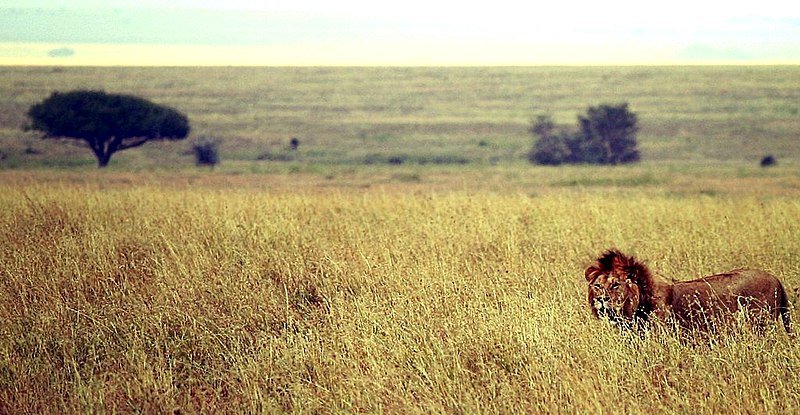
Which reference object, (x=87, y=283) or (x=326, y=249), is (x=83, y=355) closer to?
(x=87, y=283)

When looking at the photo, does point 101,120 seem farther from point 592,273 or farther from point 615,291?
point 615,291

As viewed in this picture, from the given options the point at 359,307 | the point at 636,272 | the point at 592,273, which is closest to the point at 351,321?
the point at 359,307

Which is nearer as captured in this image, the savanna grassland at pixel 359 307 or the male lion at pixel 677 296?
the savanna grassland at pixel 359 307

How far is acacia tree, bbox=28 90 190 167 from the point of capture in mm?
47688

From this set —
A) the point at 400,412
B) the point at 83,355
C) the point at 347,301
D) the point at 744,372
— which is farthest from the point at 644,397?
the point at 83,355

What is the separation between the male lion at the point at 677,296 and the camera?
5738 mm

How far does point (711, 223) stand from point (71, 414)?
8.21 metres

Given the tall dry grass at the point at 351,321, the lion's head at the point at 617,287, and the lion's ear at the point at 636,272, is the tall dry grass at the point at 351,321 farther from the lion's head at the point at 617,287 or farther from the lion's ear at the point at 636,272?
the lion's ear at the point at 636,272

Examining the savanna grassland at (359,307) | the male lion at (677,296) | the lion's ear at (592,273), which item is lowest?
the savanna grassland at (359,307)

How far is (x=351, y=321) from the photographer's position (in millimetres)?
6199

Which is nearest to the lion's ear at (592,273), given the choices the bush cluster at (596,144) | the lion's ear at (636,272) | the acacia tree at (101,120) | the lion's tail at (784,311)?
the lion's ear at (636,272)

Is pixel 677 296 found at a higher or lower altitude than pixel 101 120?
higher

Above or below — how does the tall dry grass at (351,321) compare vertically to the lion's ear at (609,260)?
below

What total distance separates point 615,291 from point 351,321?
160cm
